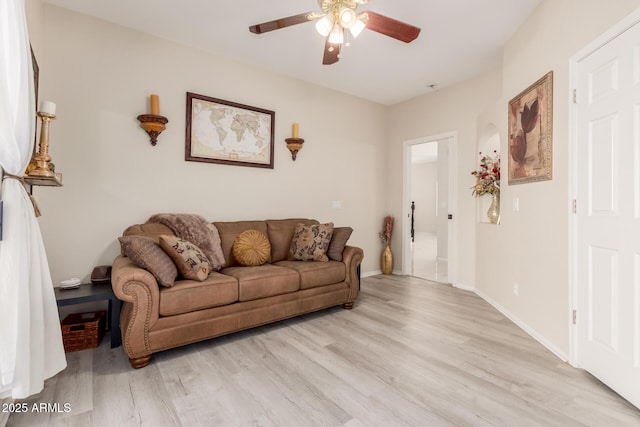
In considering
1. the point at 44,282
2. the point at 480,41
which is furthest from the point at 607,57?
the point at 44,282

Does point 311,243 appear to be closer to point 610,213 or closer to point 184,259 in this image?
point 184,259

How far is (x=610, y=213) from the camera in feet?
6.07

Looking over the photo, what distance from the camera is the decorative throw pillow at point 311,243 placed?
331cm

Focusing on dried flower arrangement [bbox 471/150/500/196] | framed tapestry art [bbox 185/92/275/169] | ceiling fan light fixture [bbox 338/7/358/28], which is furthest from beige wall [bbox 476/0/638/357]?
framed tapestry art [bbox 185/92/275/169]

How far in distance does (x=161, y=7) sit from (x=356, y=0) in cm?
179

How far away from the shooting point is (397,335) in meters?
2.64

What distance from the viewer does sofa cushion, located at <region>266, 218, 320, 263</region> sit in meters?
3.47

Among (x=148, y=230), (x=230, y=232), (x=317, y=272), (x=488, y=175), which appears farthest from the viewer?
(x=488, y=175)

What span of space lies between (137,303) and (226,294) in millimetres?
630

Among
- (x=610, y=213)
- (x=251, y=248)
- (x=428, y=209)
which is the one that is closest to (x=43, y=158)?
(x=251, y=248)

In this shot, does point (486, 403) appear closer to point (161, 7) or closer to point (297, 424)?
point (297, 424)

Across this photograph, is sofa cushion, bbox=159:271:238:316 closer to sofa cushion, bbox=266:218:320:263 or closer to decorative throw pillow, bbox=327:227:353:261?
sofa cushion, bbox=266:218:320:263

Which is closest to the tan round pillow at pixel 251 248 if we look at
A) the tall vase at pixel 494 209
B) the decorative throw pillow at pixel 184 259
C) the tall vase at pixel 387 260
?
the decorative throw pillow at pixel 184 259

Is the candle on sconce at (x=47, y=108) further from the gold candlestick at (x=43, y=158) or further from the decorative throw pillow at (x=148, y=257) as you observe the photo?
the decorative throw pillow at (x=148, y=257)
